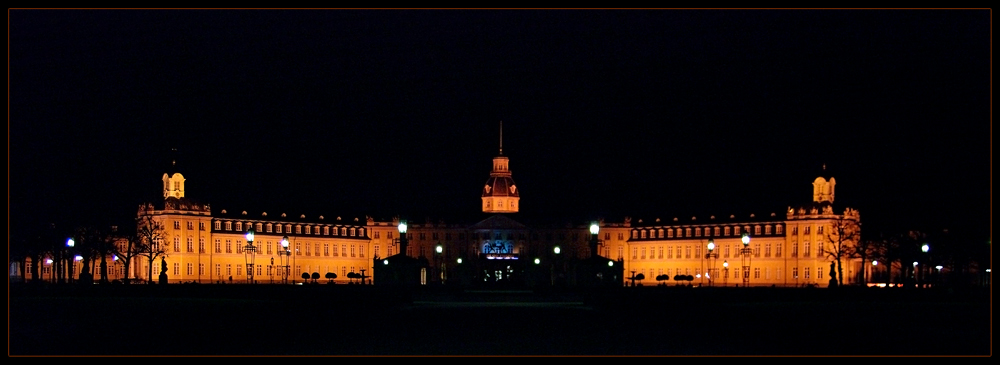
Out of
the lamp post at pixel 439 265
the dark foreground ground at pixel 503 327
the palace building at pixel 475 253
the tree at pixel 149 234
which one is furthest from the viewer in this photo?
the lamp post at pixel 439 265

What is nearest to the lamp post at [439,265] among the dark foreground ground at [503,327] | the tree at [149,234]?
the tree at [149,234]

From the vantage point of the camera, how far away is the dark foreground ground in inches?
1382

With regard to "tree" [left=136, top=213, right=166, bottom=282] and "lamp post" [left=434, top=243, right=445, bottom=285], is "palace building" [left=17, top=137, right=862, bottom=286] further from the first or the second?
"tree" [left=136, top=213, right=166, bottom=282]

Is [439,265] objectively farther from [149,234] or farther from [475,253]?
[149,234]

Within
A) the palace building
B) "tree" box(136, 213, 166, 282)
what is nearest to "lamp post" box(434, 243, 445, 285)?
the palace building

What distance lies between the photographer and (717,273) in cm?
19725

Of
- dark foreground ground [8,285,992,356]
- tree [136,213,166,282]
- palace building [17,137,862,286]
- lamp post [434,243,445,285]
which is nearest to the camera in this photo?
dark foreground ground [8,285,992,356]

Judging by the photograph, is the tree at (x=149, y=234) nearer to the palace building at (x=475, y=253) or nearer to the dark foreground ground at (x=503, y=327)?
the palace building at (x=475, y=253)

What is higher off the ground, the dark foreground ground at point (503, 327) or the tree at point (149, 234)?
the tree at point (149, 234)

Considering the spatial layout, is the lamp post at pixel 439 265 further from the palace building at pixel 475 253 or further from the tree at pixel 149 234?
the tree at pixel 149 234

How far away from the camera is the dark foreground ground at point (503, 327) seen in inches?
1382

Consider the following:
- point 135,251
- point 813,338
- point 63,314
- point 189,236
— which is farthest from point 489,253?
point 813,338

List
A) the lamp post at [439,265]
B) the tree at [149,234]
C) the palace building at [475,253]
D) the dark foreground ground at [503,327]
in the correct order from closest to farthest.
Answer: the dark foreground ground at [503,327] < the tree at [149,234] < the palace building at [475,253] < the lamp post at [439,265]

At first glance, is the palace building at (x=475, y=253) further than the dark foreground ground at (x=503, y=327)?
Yes
